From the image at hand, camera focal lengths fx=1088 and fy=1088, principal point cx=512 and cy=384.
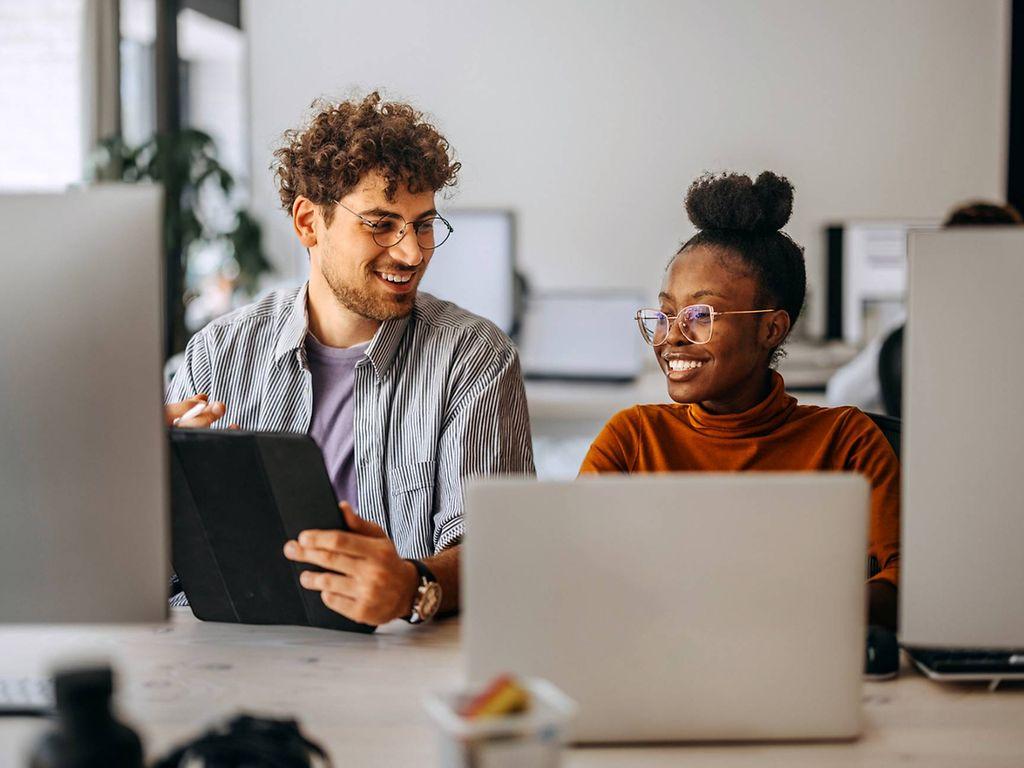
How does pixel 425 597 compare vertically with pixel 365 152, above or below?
below

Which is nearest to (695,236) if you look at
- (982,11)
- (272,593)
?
(272,593)

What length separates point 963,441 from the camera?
88cm

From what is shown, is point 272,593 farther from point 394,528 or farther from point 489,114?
point 489,114

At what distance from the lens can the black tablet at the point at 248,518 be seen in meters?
1.07

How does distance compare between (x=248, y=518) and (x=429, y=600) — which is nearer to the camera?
(x=248, y=518)

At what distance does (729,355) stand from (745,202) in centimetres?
22

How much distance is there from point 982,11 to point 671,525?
4935mm

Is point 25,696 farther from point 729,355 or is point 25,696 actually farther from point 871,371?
point 871,371

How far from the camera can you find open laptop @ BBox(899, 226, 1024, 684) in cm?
86

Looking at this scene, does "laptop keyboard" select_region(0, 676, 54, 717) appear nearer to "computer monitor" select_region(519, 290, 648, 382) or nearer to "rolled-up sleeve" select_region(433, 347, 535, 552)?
"rolled-up sleeve" select_region(433, 347, 535, 552)

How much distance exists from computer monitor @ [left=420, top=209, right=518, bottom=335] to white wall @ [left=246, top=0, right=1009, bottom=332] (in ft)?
5.75

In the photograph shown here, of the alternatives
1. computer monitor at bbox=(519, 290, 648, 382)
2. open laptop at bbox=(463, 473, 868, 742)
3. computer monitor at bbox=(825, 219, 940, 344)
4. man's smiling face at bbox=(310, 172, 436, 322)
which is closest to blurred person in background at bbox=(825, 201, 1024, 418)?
computer monitor at bbox=(519, 290, 648, 382)

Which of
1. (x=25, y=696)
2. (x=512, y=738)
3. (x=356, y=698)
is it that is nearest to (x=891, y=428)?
(x=356, y=698)

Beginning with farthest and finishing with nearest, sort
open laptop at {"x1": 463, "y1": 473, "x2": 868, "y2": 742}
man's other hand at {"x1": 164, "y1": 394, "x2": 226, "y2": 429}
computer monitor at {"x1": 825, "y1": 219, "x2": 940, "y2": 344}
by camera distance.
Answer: computer monitor at {"x1": 825, "y1": 219, "x2": 940, "y2": 344}, man's other hand at {"x1": 164, "y1": 394, "x2": 226, "y2": 429}, open laptop at {"x1": 463, "y1": 473, "x2": 868, "y2": 742}
